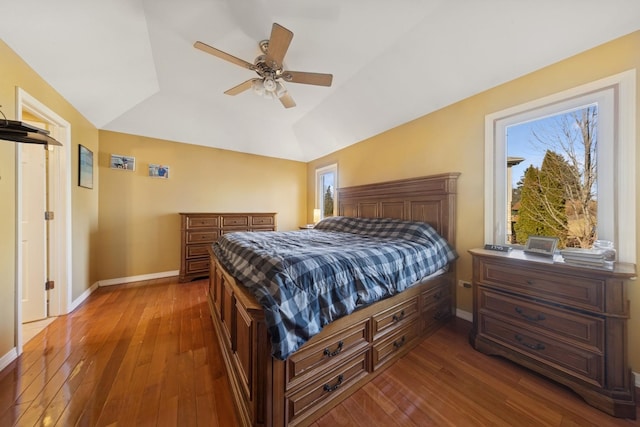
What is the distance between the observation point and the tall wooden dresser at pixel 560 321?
1320 millimetres

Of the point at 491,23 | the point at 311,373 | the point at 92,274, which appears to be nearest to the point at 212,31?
the point at 491,23

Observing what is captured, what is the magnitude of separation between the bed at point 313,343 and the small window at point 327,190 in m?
2.35

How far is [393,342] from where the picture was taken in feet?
5.79

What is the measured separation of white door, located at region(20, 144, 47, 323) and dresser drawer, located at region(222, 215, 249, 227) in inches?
80.1

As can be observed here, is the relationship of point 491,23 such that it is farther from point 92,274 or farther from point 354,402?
point 92,274

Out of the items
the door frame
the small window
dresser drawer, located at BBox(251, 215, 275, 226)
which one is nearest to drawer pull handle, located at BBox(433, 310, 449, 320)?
the small window

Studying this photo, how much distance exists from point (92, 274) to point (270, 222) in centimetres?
270

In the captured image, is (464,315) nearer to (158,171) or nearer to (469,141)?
(469,141)

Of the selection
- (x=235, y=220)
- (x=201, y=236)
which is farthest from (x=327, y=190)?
(x=201, y=236)

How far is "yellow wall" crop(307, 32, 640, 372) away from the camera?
5.25 ft

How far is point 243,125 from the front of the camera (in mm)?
4047

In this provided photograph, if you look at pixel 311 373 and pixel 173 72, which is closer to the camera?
pixel 311 373

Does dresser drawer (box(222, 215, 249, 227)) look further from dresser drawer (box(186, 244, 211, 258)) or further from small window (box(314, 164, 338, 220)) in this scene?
small window (box(314, 164, 338, 220))

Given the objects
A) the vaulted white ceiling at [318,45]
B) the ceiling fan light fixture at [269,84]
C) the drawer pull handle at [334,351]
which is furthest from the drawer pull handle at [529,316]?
the ceiling fan light fixture at [269,84]
